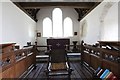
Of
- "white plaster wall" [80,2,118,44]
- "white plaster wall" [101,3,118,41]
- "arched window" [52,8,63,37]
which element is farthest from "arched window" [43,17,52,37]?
"white plaster wall" [101,3,118,41]

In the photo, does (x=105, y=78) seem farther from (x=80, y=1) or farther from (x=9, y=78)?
(x=80, y=1)

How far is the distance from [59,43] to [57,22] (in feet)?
8.99

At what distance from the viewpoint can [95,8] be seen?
7.80 m

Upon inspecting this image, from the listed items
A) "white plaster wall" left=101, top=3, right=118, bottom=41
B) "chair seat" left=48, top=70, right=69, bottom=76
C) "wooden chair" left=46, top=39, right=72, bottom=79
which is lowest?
"chair seat" left=48, top=70, right=69, bottom=76

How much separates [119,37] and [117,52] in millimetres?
2742

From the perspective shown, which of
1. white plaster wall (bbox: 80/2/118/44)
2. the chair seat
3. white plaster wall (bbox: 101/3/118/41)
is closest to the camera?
the chair seat

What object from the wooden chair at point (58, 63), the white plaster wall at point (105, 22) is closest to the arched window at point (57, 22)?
the white plaster wall at point (105, 22)

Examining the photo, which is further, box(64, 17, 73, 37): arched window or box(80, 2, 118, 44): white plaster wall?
box(64, 17, 73, 37): arched window

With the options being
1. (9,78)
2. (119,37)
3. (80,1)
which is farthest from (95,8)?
(9,78)

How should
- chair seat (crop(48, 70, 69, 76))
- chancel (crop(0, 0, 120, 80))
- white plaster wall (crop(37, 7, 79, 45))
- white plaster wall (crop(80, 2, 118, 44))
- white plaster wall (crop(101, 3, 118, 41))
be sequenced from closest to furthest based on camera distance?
chancel (crop(0, 0, 120, 80))
chair seat (crop(48, 70, 69, 76))
white plaster wall (crop(101, 3, 118, 41))
white plaster wall (crop(80, 2, 118, 44))
white plaster wall (crop(37, 7, 79, 45))

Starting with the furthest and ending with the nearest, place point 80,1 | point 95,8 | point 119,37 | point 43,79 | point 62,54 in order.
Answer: point 80,1, point 95,8, point 62,54, point 119,37, point 43,79

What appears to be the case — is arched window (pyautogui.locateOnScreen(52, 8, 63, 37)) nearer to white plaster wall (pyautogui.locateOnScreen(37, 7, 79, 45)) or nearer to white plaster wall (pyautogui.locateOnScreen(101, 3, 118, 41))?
white plaster wall (pyautogui.locateOnScreen(37, 7, 79, 45))

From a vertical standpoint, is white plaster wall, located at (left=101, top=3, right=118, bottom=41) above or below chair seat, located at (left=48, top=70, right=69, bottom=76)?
above

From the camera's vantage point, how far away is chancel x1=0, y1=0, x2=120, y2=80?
3.13 meters
